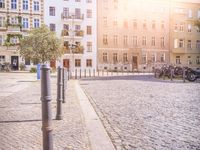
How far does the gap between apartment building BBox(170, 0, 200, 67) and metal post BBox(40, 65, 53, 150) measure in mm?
59666

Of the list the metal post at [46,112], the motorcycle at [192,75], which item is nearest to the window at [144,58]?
the motorcycle at [192,75]

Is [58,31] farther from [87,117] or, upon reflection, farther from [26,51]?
[87,117]

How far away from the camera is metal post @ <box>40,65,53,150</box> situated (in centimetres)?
328

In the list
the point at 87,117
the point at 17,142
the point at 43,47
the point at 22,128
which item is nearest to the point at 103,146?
the point at 17,142

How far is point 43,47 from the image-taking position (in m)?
35.5

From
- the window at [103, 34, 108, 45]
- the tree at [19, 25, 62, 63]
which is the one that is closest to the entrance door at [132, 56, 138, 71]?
the window at [103, 34, 108, 45]

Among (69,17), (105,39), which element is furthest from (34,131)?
(105,39)

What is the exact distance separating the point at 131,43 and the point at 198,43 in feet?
46.7

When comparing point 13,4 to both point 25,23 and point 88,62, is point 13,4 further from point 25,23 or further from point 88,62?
point 88,62

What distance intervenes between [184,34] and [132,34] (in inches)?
412

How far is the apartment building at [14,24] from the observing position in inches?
2083

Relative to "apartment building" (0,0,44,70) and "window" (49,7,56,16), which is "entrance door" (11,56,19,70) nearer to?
"apartment building" (0,0,44,70)

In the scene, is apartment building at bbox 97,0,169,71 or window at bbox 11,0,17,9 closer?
window at bbox 11,0,17,9

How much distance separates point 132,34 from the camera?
5969cm
